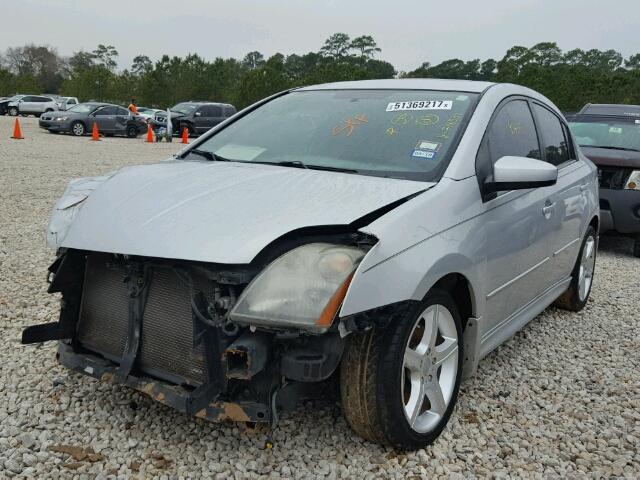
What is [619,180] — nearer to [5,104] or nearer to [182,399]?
[182,399]

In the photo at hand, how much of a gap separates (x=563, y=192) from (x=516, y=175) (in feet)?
4.31

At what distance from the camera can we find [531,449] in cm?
286

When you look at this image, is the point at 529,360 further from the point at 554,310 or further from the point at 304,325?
the point at 304,325

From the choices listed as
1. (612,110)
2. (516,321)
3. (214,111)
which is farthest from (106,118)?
(516,321)

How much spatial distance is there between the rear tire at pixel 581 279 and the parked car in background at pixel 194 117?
22.3m

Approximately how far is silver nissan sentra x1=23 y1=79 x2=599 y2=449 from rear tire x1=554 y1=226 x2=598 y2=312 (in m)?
1.30

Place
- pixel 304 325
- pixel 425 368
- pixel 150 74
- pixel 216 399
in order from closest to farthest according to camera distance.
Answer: pixel 304 325 → pixel 216 399 → pixel 425 368 → pixel 150 74

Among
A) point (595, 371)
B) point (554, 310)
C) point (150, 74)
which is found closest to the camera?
point (595, 371)

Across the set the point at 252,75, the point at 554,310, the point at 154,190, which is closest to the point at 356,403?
the point at 154,190

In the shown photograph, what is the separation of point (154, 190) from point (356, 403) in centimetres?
131

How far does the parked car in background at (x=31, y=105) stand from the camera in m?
38.8

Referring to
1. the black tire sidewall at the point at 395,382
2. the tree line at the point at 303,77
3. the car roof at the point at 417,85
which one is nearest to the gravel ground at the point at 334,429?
the black tire sidewall at the point at 395,382

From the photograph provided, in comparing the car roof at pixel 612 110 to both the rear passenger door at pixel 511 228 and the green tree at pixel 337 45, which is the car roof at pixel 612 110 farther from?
the green tree at pixel 337 45

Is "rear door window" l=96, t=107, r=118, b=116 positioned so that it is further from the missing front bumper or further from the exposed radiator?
the missing front bumper
